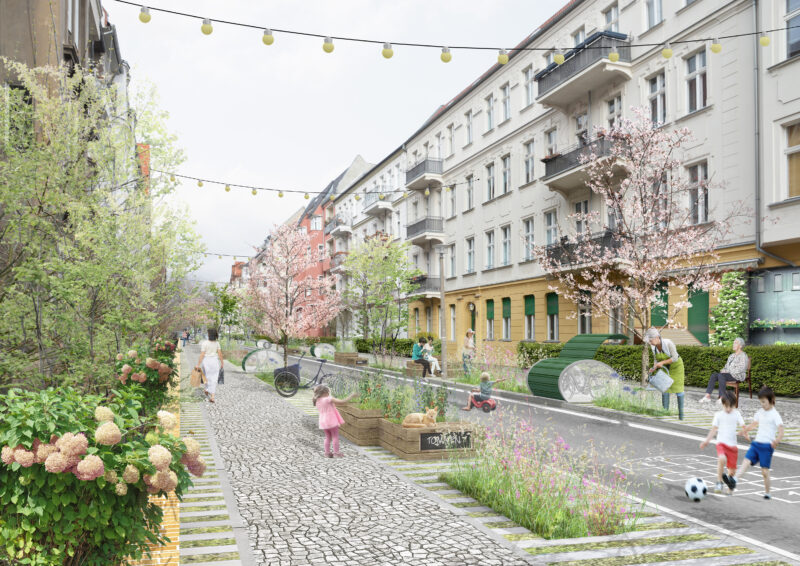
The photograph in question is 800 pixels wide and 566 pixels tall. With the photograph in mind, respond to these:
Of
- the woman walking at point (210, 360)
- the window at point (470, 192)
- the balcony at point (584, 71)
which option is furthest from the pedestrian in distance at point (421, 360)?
the window at point (470, 192)

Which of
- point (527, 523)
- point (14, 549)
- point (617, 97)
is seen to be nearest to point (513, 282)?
point (617, 97)

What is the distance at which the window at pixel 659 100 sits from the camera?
22.3 m

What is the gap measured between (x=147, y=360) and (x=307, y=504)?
3.68 metres

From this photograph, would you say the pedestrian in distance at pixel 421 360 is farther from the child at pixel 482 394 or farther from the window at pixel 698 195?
the window at pixel 698 195

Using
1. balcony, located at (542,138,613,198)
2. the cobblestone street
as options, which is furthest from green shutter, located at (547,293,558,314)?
the cobblestone street

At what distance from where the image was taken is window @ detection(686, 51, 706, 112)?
20.6m

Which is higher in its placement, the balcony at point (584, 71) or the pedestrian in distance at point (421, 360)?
the balcony at point (584, 71)

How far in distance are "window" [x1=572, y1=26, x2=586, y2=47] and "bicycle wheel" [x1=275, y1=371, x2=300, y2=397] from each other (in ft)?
61.5

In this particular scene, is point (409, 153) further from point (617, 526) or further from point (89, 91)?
point (617, 526)

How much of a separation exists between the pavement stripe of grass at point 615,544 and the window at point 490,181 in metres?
30.2

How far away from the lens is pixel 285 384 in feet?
57.2

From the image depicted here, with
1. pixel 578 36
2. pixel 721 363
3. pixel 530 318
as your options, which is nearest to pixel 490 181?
pixel 530 318

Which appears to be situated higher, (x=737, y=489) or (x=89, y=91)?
(x=89, y=91)

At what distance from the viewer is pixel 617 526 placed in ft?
18.6
